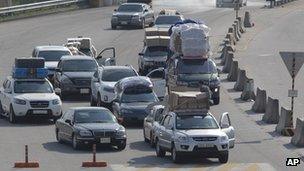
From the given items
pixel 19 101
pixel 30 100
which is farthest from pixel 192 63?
pixel 19 101

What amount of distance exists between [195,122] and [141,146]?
11.7 feet

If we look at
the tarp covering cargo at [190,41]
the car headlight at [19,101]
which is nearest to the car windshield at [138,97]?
the car headlight at [19,101]

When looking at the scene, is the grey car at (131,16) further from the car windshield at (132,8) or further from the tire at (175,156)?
the tire at (175,156)

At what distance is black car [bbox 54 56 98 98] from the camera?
47.2 meters

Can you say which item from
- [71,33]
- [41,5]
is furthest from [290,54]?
[41,5]

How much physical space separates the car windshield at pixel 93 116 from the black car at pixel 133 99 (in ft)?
15.3

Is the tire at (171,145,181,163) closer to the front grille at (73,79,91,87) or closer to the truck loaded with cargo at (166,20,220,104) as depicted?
the truck loaded with cargo at (166,20,220,104)

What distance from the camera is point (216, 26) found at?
3049 inches

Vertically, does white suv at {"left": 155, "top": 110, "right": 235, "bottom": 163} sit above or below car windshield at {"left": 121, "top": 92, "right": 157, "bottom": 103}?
above

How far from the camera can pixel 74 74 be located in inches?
1873

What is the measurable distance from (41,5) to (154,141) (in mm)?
51142

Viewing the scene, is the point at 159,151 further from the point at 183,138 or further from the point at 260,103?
the point at 260,103

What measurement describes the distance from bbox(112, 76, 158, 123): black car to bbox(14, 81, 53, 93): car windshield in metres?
2.48

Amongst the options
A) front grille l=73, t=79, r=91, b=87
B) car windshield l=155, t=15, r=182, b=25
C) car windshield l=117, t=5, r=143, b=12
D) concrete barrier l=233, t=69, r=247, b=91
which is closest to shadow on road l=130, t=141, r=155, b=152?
front grille l=73, t=79, r=91, b=87
